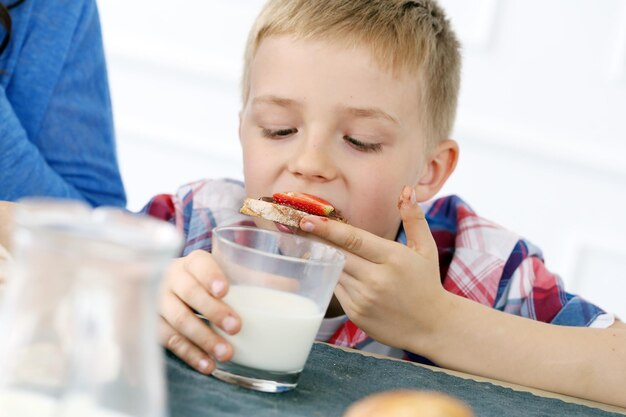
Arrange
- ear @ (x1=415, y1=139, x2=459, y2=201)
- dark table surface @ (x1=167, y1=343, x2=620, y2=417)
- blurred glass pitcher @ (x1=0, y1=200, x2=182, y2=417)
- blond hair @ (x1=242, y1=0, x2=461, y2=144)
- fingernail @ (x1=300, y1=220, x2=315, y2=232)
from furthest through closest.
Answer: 1. ear @ (x1=415, y1=139, x2=459, y2=201)
2. blond hair @ (x1=242, y1=0, x2=461, y2=144)
3. fingernail @ (x1=300, y1=220, x2=315, y2=232)
4. dark table surface @ (x1=167, y1=343, x2=620, y2=417)
5. blurred glass pitcher @ (x1=0, y1=200, x2=182, y2=417)

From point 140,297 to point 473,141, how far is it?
2.78m

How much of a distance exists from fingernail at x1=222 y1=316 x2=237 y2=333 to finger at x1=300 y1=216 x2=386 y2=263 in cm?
28

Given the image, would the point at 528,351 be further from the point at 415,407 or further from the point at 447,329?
the point at 415,407

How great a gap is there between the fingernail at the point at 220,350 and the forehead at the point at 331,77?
24.4 inches

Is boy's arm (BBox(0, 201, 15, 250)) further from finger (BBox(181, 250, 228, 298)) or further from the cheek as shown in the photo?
the cheek

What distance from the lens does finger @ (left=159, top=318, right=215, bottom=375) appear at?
0.77 meters

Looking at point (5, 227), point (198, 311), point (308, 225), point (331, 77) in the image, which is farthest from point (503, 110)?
point (198, 311)

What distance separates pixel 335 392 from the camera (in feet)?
2.59

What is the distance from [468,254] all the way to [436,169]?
0.18 metres

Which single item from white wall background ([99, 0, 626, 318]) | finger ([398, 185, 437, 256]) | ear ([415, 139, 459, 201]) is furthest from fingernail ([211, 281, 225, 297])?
white wall background ([99, 0, 626, 318])

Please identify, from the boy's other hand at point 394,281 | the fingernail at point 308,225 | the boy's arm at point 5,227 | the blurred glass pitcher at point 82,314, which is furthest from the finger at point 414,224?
the blurred glass pitcher at point 82,314

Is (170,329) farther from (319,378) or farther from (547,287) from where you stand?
(547,287)

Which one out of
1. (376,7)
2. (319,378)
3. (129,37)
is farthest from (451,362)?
(129,37)

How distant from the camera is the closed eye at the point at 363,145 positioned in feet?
4.35
